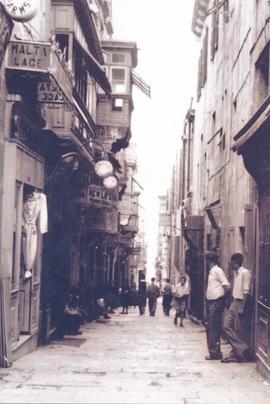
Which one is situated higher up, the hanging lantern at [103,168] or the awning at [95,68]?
the awning at [95,68]

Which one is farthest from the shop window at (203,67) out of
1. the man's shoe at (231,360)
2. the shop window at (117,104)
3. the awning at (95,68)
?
the man's shoe at (231,360)

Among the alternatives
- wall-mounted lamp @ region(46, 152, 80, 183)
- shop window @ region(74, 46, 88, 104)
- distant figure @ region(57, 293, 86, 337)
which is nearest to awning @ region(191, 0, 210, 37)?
shop window @ region(74, 46, 88, 104)

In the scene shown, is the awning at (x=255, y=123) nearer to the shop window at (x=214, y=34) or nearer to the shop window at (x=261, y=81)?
the shop window at (x=261, y=81)

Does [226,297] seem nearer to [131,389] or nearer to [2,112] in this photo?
[131,389]

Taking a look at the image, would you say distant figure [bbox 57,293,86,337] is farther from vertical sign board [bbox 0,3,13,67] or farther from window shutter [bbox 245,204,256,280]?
vertical sign board [bbox 0,3,13,67]

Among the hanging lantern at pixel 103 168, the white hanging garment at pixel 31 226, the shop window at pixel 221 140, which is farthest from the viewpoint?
the hanging lantern at pixel 103 168

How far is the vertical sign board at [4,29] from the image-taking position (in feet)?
33.8

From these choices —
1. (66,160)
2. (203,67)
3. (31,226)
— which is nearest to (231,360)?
(31,226)

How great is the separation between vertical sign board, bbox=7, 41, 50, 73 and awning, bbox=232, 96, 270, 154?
12.1 feet

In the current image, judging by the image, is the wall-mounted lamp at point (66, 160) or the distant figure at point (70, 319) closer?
the wall-mounted lamp at point (66, 160)

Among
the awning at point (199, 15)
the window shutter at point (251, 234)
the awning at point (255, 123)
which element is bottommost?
the window shutter at point (251, 234)

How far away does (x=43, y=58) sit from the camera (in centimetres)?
1199

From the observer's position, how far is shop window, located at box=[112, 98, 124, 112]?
32531 mm

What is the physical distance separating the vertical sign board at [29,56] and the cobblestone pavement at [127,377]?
16.8 feet
